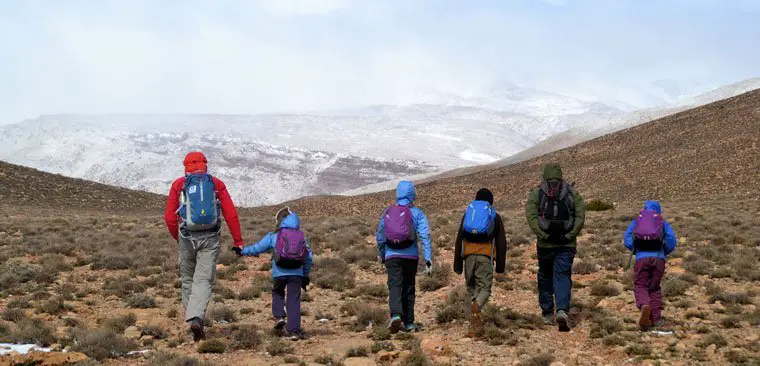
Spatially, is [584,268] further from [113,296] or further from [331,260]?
[113,296]

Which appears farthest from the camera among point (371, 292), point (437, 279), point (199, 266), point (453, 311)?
point (437, 279)

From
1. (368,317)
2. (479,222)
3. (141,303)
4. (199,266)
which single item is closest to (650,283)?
(479,222)

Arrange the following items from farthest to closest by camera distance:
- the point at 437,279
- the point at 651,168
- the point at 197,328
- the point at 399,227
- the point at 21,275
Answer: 1. the point at 651,168
2. the point at 437,279
3. the point at 21,275
4. the point at 399,227
5. the point at 197,328

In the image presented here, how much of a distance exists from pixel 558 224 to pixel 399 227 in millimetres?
2079

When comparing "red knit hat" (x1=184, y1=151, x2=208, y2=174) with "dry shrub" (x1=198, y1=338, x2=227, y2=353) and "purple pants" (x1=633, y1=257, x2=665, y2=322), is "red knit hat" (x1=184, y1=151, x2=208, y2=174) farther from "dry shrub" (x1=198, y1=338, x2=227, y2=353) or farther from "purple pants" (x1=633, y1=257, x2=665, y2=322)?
"purple pants" (x1=633, y1=257, x2=665, y2=322)

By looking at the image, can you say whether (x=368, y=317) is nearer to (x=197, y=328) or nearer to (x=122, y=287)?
(x=197, y=328)

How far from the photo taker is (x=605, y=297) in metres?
11.0

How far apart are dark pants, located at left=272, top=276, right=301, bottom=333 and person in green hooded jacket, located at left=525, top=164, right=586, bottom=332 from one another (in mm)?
3168

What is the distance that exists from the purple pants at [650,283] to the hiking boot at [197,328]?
563 centimetres

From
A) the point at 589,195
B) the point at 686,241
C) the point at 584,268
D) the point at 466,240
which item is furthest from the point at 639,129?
the point at 466,240

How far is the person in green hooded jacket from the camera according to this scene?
29.2 feet

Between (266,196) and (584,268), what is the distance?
392 ft

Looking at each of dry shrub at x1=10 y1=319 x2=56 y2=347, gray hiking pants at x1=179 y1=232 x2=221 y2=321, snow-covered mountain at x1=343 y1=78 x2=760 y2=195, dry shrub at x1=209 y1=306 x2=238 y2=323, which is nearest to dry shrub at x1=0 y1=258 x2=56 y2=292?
dry shrub at x1=10 y1=319 x2=56 y2=347

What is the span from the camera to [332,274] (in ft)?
44.5
